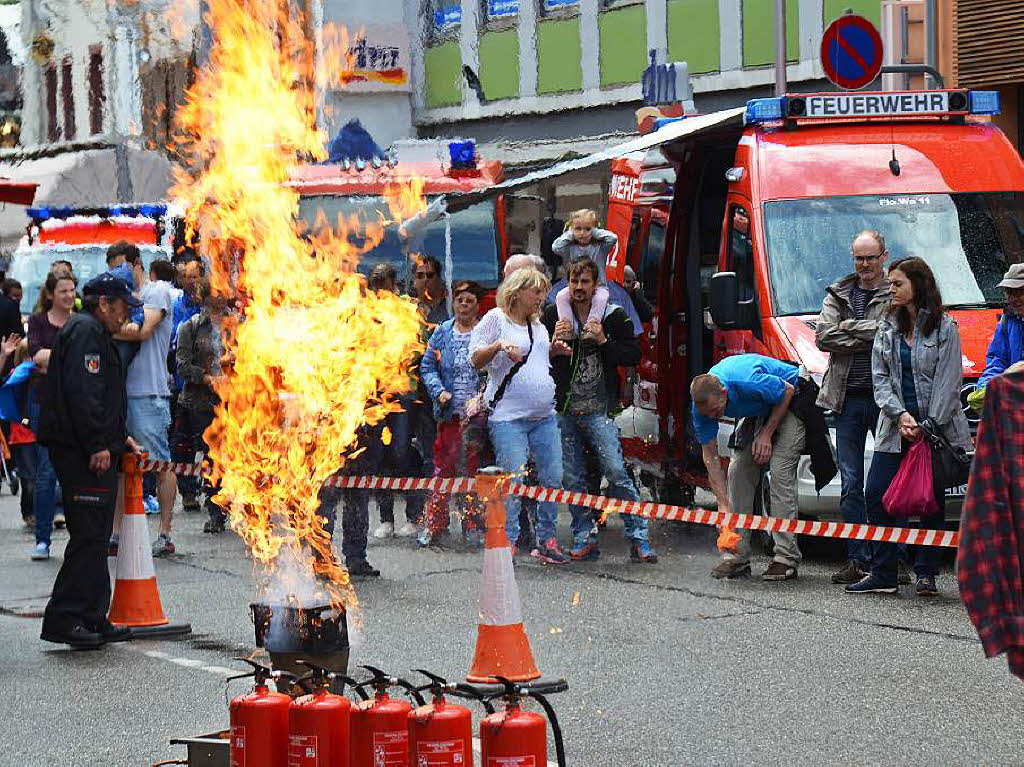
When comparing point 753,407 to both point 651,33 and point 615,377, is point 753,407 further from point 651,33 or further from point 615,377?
point 651,33

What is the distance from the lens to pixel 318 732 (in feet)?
18.9

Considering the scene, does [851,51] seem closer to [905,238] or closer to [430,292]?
[905,238]

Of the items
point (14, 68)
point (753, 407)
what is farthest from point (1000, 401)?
point (14, 68)

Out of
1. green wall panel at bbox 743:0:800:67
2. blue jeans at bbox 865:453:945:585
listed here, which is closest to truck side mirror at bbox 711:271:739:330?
blue jeans at bbox 865:453:945:585

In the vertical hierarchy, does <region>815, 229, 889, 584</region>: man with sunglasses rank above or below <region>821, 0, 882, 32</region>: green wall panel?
below

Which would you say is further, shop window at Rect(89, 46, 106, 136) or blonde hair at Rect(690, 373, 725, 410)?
shop window at Rect(89, 46, 106, 136)

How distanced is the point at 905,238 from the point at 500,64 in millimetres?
17439

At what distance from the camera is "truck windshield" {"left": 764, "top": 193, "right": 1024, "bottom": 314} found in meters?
12.6

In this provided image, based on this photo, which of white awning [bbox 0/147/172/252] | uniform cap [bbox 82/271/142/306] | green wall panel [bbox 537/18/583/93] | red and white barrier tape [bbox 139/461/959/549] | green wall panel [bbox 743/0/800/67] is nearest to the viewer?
red and white barrier tape [bbox 139/461/959/549]

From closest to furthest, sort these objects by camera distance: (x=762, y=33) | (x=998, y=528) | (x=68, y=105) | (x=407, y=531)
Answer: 1. (x=998, y=528)
2. (x=407, y=531)
3. (x=762, y=33)
4. (x=68, y=105)

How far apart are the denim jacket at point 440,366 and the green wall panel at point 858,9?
408 inches

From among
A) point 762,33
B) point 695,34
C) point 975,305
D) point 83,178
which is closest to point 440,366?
point 975,305

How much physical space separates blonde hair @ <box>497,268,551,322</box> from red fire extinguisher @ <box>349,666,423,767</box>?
6.70 meters

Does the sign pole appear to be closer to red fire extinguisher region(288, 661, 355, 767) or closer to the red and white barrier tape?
the red and white barrier tape
